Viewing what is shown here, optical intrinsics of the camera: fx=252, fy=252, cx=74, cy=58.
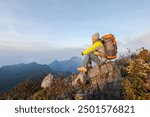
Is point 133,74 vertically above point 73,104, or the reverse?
point 133,74

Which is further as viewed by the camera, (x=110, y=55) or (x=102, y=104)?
(x=110, y=55)

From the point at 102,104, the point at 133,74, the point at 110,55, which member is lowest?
the point at 102,104

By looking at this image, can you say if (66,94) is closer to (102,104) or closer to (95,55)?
(95,55)

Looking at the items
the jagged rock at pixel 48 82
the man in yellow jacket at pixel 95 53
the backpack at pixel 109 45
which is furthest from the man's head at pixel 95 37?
the jagged rock at pixel 48 82

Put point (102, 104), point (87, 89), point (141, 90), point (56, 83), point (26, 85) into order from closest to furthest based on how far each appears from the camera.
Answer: point (102, 104) → point (141, 90) → point (87, 89) → point (56, 83) → point (26, 85)

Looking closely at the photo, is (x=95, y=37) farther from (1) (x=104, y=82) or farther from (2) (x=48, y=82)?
(2) (x=48, y=82)

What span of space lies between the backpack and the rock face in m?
0.82

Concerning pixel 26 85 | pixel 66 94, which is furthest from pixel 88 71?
pixel 26 85

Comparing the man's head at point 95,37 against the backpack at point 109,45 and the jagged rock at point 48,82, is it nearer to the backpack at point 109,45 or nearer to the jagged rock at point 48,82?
the backpack at point 109,45

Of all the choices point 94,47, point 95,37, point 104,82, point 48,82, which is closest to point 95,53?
point 94,47

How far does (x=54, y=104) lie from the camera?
10102 millimetres

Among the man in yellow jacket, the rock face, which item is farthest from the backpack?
the rock face

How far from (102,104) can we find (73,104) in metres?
1.16

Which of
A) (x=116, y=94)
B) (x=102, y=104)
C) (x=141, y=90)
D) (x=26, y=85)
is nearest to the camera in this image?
(x=102, y=104)
